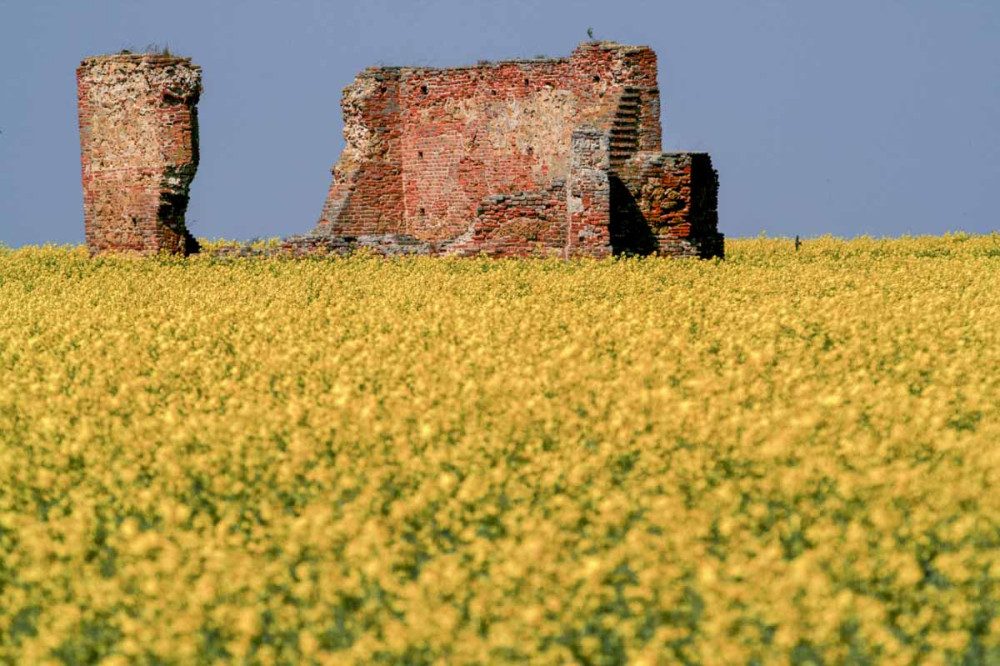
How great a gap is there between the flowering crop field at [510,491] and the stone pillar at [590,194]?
6.74 metres

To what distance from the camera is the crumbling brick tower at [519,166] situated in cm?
1686

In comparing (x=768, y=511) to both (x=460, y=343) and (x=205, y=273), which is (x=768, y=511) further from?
(x=205, y=273)

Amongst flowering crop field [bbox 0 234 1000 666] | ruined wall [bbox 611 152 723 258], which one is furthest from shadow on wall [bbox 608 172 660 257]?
flowering crop field [bbox 0 234 1000 666]

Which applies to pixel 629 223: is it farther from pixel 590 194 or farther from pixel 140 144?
pixel 140 144

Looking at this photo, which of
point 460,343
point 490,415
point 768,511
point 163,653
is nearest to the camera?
point 163,653

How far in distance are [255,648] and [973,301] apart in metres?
9.30

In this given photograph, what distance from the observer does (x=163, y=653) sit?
3.54 m

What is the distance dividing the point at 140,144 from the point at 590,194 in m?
8.20

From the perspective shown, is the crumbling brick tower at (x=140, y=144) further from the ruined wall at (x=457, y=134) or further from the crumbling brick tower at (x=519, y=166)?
the ruined wall at (x=457, y=134)

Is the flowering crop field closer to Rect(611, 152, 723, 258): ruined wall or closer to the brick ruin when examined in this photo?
Rect(611, 152, 723, 258): ruined wall

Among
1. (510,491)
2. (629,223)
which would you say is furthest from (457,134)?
(510,491)

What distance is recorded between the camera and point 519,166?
21906 millimetres

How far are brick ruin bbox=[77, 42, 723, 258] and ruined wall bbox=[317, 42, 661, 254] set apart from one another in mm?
26

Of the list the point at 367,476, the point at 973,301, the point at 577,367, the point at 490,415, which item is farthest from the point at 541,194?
the point at 367,476
